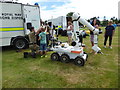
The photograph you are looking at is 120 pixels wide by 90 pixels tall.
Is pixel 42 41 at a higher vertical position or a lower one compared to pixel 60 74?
higher

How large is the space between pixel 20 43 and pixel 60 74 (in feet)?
15.7

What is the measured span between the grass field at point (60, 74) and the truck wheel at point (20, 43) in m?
2.54

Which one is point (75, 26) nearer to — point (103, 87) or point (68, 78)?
point (68, 78)

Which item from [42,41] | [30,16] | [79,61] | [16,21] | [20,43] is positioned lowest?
[79,61]

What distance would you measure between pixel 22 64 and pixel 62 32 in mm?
10751

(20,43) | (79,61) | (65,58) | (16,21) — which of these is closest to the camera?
(79,61)

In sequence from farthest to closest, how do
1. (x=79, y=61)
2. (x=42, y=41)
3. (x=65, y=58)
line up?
(x=42, y=41) < (x=65, y=58) < (x=79, y=61)

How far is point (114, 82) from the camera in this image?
3393mm

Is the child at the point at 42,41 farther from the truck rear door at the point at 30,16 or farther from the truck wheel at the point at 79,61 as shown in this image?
the truck rear door at the point at 30,16

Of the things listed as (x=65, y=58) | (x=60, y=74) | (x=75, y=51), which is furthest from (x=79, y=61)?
(x=60, y=74)

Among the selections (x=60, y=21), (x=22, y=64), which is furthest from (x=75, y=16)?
(x=60, y=21)

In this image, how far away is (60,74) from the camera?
13.1 feet

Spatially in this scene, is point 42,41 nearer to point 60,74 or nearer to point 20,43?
point 60,74

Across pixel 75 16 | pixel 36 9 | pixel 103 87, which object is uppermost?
pixel 36 9
